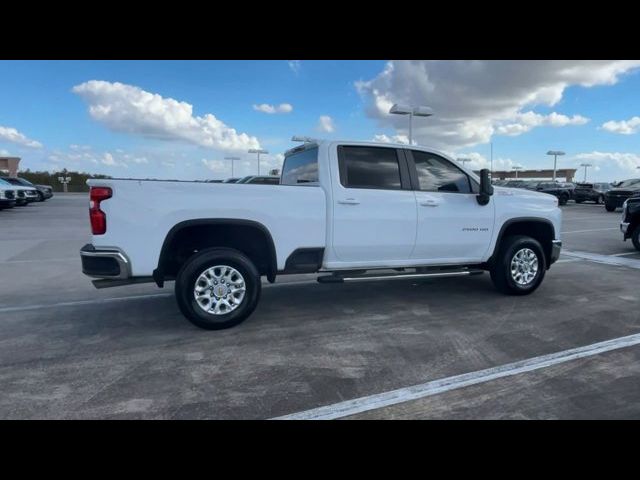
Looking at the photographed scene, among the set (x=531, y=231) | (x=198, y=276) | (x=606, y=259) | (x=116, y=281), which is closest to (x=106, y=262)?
(x=116, y=281)

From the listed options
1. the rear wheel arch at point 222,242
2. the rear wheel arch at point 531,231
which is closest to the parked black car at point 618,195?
the rear wheel arch at point 531,231

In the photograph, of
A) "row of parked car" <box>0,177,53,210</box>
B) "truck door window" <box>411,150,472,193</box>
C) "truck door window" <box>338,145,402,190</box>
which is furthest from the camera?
→ "row of parked car" <box>0,177,53,210</box>

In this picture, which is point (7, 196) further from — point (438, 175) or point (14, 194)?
point (438, 175)

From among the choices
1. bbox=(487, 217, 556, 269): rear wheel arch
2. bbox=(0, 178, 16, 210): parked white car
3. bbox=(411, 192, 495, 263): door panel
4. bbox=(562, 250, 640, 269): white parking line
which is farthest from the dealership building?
bbox=(487, 217, 556, 269): rear wheel arch

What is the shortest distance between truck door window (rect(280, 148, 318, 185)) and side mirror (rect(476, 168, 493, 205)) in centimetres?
216

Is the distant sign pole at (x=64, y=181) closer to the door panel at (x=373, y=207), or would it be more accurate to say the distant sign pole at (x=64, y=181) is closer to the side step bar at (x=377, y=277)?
the door panel at (x=373, y=207)

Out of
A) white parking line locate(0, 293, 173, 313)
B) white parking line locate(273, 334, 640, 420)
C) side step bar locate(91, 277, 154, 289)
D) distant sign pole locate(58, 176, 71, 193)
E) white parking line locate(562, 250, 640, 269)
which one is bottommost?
Answer: white parking line locate(273, 334, 640, 420)

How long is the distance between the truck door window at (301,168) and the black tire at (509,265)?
9.46 feet

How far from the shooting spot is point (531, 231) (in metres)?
6.12

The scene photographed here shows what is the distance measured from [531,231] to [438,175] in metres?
1.87

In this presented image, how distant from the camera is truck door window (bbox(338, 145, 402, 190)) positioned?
16.3 ft

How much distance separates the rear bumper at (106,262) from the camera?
404cm

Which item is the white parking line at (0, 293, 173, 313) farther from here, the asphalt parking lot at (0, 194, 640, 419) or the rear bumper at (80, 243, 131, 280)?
the rear bumper at (80, 243, 131, 280)

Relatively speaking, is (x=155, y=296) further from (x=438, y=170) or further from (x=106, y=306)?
(x=438, y=170)
